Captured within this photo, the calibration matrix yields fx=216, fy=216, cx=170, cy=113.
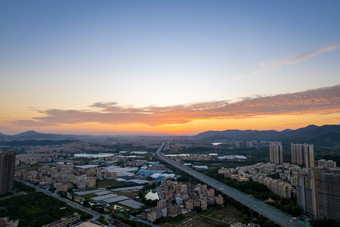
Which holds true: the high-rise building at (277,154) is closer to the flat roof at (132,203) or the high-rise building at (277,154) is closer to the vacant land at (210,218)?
the vacant land at (210,218)

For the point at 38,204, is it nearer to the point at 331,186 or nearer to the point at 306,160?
the point at 331,186

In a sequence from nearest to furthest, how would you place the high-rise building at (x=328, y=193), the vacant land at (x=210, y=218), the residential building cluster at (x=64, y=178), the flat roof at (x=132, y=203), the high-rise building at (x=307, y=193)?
1. the high-rise building at (x=328, y=193)
2. the vacant land at (x=210, y=218)
3. the high-rise building at (x=307, y=193)
4. the flat roof at (x=132, y=203)
5. the residential building cluster at (x=64, y=178)

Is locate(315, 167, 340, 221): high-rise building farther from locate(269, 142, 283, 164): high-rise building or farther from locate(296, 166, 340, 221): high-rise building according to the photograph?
locate(269, 142, 283, 164): high-rise building

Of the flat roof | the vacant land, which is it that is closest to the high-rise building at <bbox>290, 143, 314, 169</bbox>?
the vacant land

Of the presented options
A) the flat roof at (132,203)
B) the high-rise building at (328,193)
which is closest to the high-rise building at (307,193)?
the high-rise building at (328,193)

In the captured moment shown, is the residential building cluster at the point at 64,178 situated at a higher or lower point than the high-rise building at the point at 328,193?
lower

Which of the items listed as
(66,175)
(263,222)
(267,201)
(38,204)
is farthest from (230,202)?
(66,175)

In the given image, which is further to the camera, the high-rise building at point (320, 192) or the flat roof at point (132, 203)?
the flat roof at point (132, 203)
